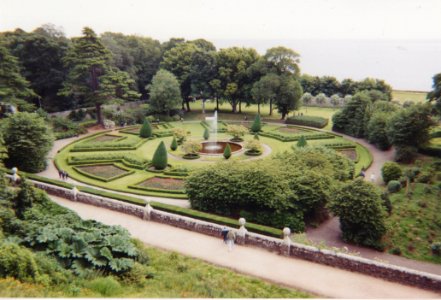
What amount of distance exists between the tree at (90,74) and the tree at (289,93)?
22.8m

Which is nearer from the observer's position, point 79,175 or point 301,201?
point 301,201

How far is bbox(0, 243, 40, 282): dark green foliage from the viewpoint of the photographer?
10.0 meters

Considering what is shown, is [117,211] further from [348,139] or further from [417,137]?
[348,139]

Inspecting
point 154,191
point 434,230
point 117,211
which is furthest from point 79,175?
point 434,230

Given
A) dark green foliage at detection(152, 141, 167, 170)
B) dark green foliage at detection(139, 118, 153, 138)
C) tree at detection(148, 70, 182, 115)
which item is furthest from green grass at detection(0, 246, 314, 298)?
tree at detection(148, 70, 182, 115)

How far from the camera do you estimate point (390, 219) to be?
22031mm

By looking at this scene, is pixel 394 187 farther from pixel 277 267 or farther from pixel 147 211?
pixel 147 211

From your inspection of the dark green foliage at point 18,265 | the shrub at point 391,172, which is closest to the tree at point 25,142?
the dark green foliage at point 18,265

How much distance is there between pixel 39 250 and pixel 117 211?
8406 millimetres

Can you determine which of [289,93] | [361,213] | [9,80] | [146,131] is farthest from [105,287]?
[289,93]

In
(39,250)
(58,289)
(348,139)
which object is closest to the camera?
(58,289)

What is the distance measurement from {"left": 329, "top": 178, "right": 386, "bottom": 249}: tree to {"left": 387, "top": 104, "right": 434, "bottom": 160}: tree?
1714cm

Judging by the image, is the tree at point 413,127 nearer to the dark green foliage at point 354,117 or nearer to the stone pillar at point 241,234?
the dark green foliage at point 354,117

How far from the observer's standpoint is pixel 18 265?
10117mm
